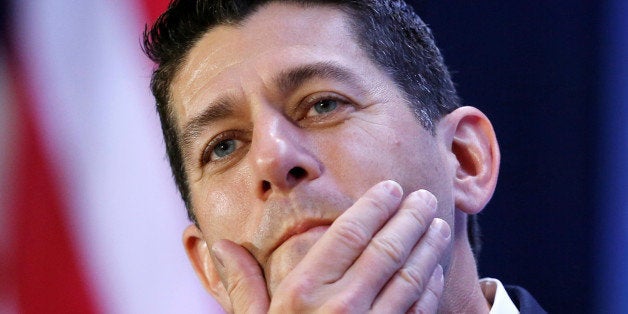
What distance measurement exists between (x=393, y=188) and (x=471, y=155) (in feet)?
1.45

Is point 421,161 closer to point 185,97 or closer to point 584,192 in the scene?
point 185,97

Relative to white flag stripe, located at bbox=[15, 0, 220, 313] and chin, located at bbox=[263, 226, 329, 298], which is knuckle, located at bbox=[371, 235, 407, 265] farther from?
white flag stripe, located at bbox=[15, 0, 220, 313]

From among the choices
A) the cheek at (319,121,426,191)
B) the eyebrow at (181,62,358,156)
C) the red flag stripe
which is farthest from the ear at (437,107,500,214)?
the red flag stripe

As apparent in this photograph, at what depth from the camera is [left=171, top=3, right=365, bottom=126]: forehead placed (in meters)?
1.56

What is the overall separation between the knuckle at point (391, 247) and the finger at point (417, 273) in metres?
0.03

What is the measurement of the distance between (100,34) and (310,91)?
3.99 feet

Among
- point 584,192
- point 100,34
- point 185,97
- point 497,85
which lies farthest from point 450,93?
point 100,34

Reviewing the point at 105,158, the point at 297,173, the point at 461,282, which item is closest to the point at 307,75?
the point at 297,173

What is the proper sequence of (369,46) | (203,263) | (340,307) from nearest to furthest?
1. (340,307)
2. (369,46)
3. (203,263)

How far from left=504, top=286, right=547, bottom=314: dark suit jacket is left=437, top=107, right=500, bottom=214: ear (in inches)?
11.2

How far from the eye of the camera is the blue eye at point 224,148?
162 centimetres

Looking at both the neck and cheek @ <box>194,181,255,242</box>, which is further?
the neck

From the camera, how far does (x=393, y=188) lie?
4.34 ft

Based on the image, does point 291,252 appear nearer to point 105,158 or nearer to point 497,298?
point 497,298
